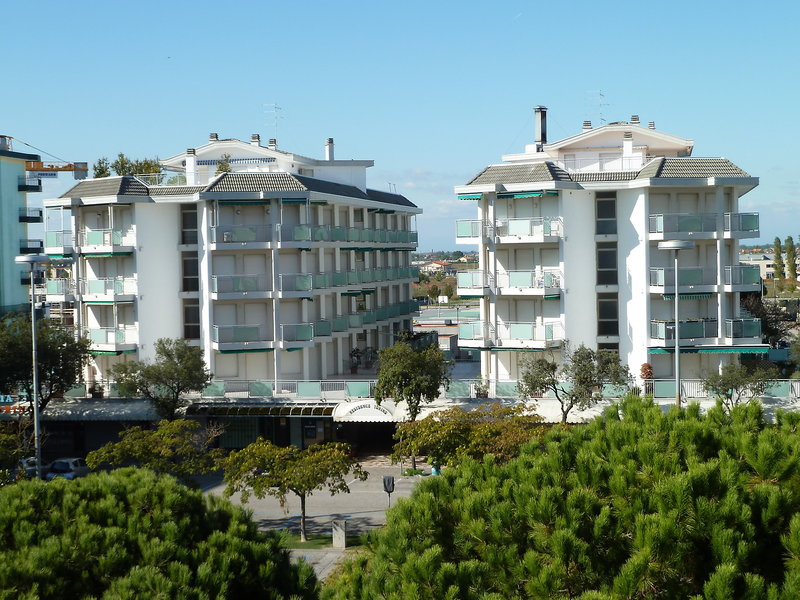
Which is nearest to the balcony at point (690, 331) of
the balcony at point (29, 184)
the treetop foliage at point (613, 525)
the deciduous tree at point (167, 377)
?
the deciduous tree at point (167, 377)

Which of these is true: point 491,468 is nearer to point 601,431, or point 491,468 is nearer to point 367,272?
point 601,431

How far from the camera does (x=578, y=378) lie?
38375 millimetres

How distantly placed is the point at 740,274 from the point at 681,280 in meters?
2.52

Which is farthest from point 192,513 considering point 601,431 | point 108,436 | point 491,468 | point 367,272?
point 367,272

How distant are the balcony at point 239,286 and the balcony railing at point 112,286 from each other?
3.97 meters

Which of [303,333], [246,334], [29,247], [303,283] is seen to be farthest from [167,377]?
[29,247]

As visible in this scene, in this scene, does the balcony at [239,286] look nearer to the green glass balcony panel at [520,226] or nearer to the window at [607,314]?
the green glass balcony panel at [520,226]

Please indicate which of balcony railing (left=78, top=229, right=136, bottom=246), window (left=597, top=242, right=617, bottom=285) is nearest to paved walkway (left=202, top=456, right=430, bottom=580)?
window (left=597, top=242, right=617, bottom=285)

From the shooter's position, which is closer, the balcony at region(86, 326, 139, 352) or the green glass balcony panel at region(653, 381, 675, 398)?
the green glass balcony panel at region(653, 381, 675, 398)

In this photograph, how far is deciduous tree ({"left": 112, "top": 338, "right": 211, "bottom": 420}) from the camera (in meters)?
40.6

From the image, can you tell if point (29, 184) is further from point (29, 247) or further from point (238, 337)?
point (238, 337)

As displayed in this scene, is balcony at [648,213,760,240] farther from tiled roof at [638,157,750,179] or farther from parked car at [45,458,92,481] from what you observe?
parked car at [45,458,92,481]

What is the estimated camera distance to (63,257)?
46781 mm

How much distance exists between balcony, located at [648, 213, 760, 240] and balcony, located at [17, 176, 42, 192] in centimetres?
3943
